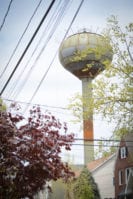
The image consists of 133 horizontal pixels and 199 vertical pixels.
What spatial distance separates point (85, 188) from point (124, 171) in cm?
480

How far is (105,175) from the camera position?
51.3 m

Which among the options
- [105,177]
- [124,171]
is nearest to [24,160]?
[124,171]

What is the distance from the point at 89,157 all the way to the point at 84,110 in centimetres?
3387

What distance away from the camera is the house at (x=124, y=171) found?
4225cm

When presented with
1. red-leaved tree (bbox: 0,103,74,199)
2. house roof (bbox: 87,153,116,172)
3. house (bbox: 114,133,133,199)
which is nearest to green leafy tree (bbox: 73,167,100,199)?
house (bbox: 114,133,133,199)

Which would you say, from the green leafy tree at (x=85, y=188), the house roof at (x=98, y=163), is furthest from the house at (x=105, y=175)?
the green leafy tree at (x=85, y=188)

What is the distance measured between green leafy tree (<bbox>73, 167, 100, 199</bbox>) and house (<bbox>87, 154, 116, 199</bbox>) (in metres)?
1.68

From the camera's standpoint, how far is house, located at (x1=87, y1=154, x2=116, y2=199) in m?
49.2

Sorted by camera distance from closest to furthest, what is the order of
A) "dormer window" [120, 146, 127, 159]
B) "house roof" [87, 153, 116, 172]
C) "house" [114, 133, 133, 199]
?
"house" [114, 133, 133, 199], "dormer window" [120, 146, 127, 159], "house roof" [87, 153, 116, 172]

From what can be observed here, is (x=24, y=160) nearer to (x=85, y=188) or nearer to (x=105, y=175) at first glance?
(x=85, y=188)

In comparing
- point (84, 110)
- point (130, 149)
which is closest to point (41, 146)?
point (84, 110)

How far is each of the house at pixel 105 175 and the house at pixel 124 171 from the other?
10.7 ft

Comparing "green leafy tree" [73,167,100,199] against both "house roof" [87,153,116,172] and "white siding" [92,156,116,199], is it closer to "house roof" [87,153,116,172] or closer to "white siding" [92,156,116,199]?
"white siding" [92,156,116,199]

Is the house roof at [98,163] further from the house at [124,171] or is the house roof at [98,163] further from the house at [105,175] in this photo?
the house at [124,171]
